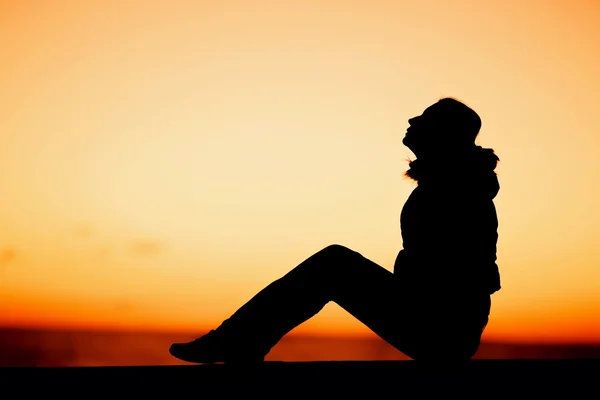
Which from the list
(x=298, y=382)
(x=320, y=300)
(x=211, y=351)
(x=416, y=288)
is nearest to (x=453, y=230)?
(x=416, y=288)

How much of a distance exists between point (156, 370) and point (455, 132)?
6.32 ft

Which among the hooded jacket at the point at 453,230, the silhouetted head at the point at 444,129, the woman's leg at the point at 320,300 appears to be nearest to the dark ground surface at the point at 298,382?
the woman's leg at the point at 320,300

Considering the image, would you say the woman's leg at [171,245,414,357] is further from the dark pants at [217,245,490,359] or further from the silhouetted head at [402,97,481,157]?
the silhouetted head at [402,97,481,157]

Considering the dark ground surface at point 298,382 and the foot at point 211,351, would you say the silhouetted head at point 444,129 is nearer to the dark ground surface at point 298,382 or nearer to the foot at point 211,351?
the dark ground surface at point 298,382

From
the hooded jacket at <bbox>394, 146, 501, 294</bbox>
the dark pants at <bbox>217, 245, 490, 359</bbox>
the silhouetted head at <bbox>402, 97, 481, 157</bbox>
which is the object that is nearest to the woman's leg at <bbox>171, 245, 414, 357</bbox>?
the dark pants at <bbox>217, 245, 490, 359</bbox>

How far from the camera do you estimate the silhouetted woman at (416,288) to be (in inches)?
127

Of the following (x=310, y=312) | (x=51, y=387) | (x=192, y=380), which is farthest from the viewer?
(x=310, y=312)

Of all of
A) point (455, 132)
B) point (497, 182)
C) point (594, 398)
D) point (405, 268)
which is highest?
point (455, 132)

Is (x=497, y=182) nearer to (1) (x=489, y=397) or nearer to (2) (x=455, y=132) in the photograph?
(2) (x=455, y=132)

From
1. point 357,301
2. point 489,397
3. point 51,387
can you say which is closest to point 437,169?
point 357,301

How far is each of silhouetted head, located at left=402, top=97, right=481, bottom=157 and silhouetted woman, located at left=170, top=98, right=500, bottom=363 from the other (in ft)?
0.44

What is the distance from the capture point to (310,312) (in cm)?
327

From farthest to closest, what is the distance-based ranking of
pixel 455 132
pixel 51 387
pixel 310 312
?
pixel 455 132 → pixel 310 312 → pixel 51 387

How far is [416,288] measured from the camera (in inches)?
130
